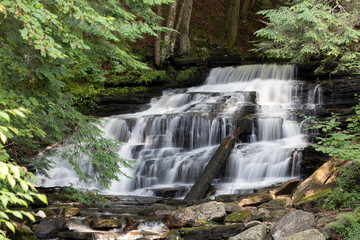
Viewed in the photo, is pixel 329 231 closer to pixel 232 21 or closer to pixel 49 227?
pixel 49 227

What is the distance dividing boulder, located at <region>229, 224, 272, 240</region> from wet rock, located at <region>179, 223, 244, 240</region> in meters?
0.34

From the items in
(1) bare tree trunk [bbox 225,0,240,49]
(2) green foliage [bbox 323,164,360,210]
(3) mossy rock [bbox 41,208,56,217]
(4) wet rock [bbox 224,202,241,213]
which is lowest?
(3) mossy rock [bbox 41,208,56,217]

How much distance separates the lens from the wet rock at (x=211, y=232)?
6461 mm

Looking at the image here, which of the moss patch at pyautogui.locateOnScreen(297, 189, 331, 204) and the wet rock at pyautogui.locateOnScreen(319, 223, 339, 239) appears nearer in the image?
the wet rock at pyautogui.locateOnScreen(319, 223, 339, 239)

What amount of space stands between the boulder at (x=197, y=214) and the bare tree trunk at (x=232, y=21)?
18.4 metres

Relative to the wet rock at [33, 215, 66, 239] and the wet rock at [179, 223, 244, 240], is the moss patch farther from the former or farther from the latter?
the wet rock at [33, 215, 66, 239]

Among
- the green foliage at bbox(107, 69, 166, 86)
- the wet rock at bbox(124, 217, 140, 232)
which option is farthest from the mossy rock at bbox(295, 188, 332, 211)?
the green foliage at bbox(107, 69, 166, 86)

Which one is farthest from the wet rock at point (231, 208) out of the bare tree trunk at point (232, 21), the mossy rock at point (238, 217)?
the bare tree trunk at point (232, 21)

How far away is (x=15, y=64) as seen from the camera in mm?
5383

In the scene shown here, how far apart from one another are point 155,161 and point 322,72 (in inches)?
357

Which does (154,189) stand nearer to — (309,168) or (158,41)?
(309,168)

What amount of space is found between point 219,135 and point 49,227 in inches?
302

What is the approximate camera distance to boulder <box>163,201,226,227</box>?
7.12m

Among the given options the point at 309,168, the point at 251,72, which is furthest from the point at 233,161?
the point at 251,72
